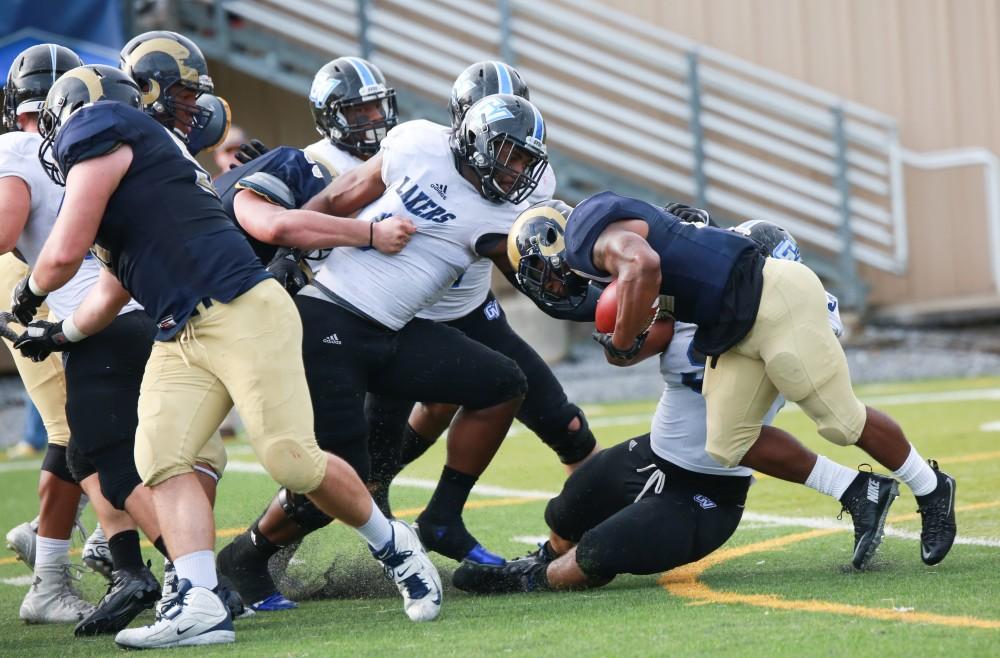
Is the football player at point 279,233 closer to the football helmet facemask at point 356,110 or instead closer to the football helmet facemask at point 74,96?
the football helmet facemask at point 356,110

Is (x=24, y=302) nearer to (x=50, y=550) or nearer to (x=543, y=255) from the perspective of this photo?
(x=50, y=550)

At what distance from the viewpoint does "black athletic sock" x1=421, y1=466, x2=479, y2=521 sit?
16.6ft

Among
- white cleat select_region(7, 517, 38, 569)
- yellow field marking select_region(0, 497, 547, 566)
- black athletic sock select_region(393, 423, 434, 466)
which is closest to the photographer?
white cleat select_region(7, 517, 38, 569)

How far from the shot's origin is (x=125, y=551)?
15.0 feet

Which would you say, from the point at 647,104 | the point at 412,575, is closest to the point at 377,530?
the point at 412,575

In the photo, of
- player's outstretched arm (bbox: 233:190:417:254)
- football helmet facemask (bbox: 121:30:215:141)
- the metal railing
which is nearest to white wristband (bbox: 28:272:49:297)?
player's outstretched arm (bbox: 233:190:417:254)

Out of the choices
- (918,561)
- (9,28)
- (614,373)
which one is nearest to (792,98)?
(614,373)

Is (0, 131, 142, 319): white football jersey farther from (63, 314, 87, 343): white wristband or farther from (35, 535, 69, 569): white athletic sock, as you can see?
(35, 535, 69, 569): white athletic sock

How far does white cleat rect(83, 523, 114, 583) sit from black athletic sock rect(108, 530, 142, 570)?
12.6 inches

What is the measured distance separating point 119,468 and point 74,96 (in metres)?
1.15

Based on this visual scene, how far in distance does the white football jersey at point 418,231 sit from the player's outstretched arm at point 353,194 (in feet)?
0.24

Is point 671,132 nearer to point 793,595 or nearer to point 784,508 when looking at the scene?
point 784,508

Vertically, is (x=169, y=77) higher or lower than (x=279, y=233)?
higher

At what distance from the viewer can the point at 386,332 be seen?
470 cm
